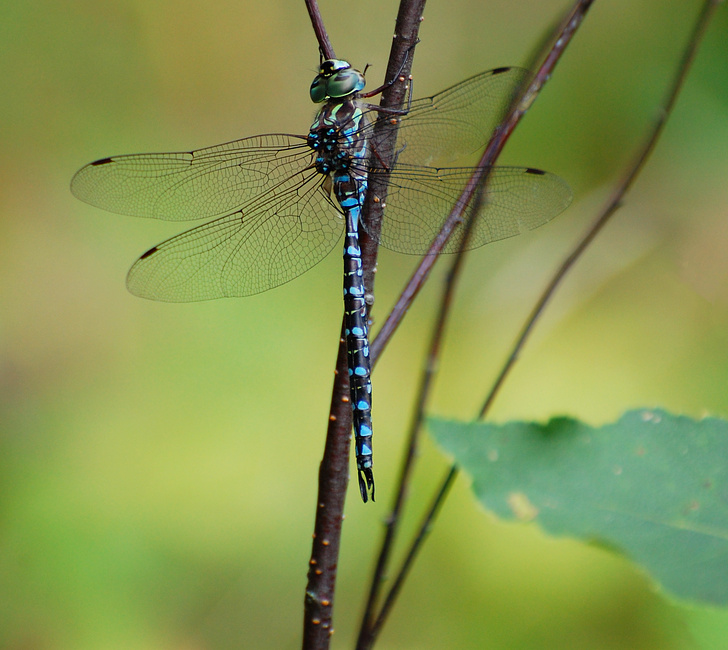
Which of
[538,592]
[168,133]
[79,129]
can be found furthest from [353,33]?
[538,592]

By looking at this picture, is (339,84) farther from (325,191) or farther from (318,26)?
(318,26)

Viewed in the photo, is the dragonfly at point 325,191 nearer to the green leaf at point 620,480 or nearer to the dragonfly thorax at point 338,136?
the dragonfly thorax at point 338,136

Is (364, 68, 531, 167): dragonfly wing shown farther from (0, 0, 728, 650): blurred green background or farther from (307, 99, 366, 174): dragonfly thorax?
(0, 0, 728, 650): blurred green background

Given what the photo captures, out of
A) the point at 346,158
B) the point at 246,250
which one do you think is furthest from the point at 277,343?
the point at 346,158

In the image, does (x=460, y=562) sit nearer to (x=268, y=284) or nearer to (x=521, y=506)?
(x=268, y=284)

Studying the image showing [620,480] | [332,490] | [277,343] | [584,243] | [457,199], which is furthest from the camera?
[277,343]

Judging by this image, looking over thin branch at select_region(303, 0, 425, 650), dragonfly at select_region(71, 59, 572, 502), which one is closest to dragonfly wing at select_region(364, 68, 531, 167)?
dragonfly at select_region(71, 59, 572, 502)
